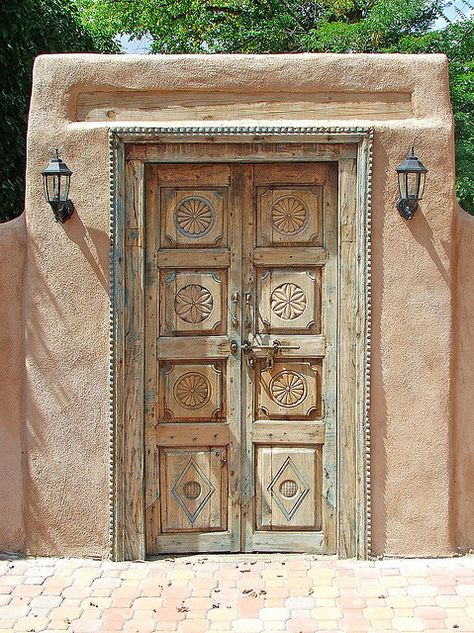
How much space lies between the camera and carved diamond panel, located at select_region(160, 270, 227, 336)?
4.75 meters

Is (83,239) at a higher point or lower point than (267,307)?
higher

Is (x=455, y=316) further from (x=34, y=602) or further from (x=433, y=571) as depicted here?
(x=34, y=602)

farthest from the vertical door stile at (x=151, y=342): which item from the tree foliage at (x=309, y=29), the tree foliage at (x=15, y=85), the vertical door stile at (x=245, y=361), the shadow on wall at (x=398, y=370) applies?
the tree foliage at (x=309, y=29)

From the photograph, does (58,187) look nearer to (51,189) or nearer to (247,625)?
(51,189)

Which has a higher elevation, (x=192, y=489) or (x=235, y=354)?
(x=235, y=354)

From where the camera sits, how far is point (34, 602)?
4160 mm

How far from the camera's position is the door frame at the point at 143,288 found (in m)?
4.57

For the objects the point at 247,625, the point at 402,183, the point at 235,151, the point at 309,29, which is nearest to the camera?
the point at 247,625

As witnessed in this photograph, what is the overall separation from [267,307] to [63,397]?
1324mm

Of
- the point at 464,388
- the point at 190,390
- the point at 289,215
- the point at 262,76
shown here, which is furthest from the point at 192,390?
the point at 262,76

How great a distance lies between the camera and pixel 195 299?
15.6ft

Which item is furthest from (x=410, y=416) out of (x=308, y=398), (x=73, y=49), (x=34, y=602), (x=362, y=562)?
(x=73, y=49)

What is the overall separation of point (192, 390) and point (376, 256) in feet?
4.44

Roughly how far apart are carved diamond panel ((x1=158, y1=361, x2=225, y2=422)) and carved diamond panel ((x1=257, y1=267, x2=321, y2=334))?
1.46 ft
